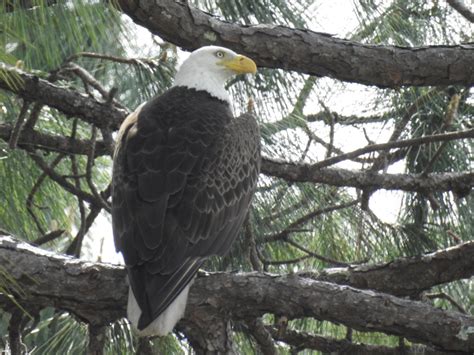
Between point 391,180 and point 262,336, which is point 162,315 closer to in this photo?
point 262,336

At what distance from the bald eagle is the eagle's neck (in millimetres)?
101

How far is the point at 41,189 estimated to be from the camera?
427cm

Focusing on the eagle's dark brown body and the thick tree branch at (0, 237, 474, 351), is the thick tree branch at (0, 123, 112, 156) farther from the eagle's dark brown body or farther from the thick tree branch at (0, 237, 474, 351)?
the thick tree branch at (0, 237, 474, 351)

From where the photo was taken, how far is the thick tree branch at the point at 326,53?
3.58 m

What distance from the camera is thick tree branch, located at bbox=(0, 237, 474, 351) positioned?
3027 millimetres

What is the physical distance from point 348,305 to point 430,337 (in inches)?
10.6

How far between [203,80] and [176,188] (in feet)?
3.16

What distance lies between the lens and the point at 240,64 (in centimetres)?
404

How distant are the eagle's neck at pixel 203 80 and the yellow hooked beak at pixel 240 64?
0.39 feet

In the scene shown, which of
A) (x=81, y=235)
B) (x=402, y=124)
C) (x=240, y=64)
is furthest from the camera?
(x=240, y=64)

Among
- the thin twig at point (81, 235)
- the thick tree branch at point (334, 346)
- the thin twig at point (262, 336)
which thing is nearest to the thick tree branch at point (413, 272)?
the thick tree branch at point (334, 346)

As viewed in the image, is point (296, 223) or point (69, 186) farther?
point (296, 223)

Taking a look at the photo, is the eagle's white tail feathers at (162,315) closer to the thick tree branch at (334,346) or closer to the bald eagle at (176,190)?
the bald eagle at (176,190)

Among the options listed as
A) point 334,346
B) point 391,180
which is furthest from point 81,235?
point 391,180
